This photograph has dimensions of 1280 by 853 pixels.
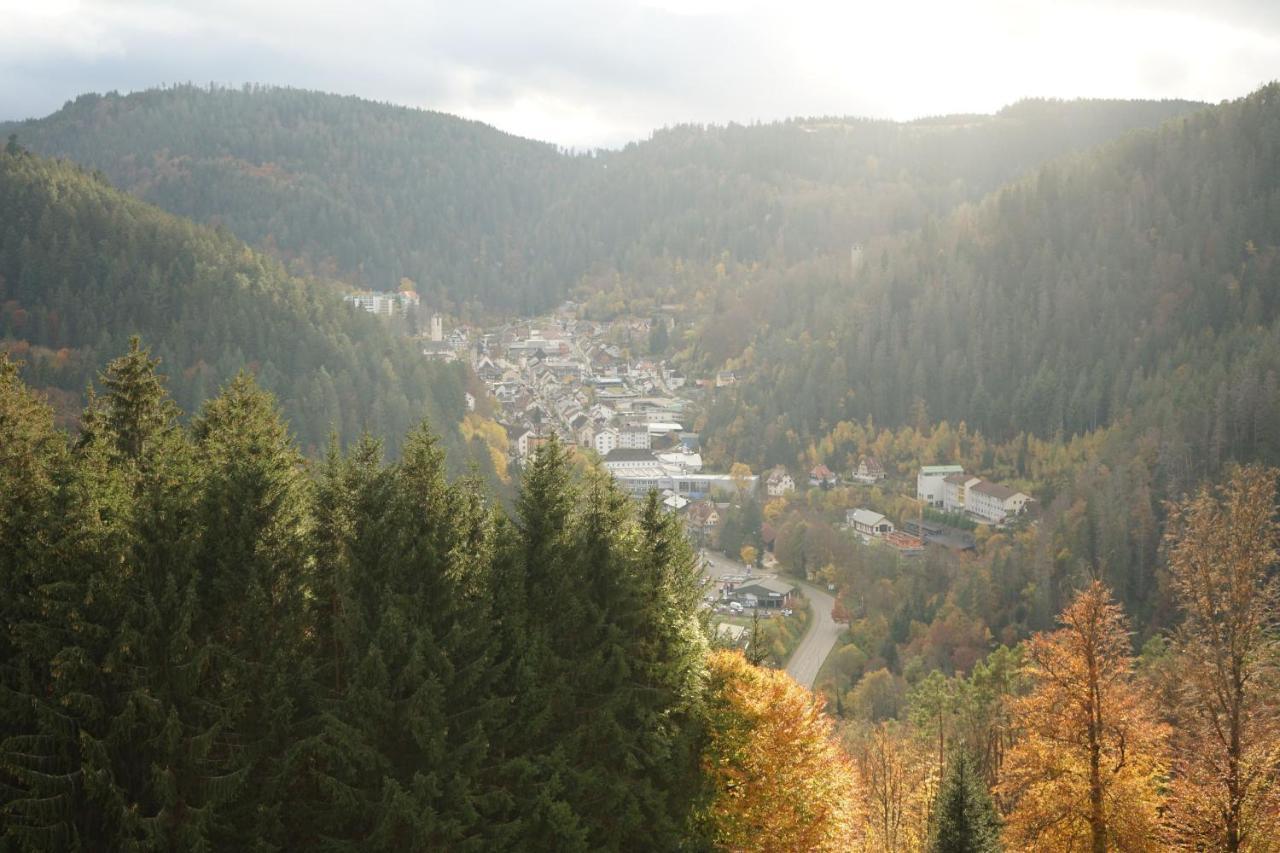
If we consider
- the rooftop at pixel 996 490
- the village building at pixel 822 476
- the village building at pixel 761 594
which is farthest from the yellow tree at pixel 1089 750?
the village building at pixel 822 476

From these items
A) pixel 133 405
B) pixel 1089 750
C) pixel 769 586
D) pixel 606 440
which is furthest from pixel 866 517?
pixel 133 405

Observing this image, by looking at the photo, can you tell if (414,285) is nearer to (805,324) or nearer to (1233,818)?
(805,324)

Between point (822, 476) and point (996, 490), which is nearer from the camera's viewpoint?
point (996, 490)

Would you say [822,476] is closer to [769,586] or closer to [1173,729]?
[769,586]

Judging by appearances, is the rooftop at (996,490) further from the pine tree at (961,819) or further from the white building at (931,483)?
the pine tree at (961,819)

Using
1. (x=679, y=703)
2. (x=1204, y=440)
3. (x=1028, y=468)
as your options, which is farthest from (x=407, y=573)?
(x=1028, y=468)

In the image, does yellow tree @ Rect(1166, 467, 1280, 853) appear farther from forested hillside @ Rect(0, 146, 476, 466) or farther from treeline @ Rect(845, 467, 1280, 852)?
forested hillside @ Rect(0, 146, 476, 466)
